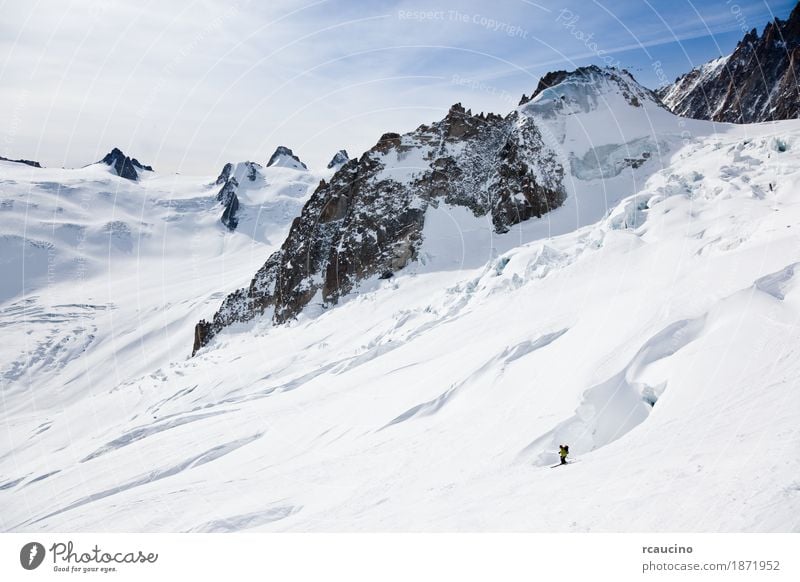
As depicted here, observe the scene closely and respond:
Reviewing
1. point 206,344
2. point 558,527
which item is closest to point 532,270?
point 558,527

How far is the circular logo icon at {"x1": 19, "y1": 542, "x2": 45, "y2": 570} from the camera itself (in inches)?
342

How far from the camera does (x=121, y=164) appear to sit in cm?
18575

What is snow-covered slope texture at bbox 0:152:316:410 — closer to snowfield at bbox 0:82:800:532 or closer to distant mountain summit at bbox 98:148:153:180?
distant mountain summit at bbox 98:148:153:180

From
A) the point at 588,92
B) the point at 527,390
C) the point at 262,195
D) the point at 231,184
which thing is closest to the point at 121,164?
the point at 231,184

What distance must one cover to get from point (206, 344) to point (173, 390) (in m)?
20.8

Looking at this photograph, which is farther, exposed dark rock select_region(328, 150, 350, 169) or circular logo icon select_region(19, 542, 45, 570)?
exposed dark rock select_region(328, 150, 350, 169)

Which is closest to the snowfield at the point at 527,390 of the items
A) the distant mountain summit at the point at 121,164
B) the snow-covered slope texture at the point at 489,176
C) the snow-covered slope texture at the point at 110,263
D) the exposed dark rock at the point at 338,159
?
the snow-covered slope texture at the point at 489,176

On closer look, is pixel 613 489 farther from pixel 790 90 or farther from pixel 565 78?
pixel 790 90

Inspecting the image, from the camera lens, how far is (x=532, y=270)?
3017 cm

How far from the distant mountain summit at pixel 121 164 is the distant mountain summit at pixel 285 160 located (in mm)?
48682

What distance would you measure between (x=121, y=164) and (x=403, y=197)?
175m

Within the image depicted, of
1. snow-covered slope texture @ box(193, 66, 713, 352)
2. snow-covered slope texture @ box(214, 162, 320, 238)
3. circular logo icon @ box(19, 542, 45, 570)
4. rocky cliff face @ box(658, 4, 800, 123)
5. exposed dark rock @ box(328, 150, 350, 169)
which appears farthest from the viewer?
exposed dark rock @ box(328, 150, 350, 169)

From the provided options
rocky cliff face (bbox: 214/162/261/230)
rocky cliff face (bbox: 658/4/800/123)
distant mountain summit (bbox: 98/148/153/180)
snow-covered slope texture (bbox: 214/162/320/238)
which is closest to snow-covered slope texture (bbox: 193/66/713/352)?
rocky cliff face (bbox: 658/4/800/123)

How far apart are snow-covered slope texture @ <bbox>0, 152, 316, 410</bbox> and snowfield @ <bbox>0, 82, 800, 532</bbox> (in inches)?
1250
